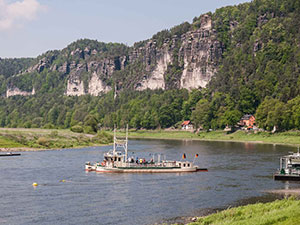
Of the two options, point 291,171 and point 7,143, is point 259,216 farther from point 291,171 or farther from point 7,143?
point 7,143

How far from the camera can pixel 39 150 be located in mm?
160250

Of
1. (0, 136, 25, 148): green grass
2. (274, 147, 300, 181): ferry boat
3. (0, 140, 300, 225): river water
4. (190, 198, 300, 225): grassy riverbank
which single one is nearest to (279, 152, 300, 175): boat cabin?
(274, 147, 300, 181): ferry boat

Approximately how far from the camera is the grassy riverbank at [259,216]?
4709cm

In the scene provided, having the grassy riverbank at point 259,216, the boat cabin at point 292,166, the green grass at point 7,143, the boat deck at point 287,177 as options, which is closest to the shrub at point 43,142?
the green grass at point 7,143

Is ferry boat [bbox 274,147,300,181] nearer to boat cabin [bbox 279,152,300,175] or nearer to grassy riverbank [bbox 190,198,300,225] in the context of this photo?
boat cabin [bbox 279,152,300,175]

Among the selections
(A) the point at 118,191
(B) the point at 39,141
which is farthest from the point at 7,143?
(A) the point at 118,191

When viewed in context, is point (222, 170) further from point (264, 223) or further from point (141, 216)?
point (264, 223)

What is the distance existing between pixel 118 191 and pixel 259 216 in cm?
3433

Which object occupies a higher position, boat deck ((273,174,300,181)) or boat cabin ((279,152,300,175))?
boat cabin ((279,152,300,175))

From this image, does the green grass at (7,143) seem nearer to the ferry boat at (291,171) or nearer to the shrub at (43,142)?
the shrub at (43,142)

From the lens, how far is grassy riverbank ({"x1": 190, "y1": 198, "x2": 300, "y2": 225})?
1854 inches

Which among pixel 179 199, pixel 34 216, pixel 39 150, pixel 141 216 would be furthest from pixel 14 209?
pixel 39 150

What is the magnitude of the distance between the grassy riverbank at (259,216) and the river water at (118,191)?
794 cm

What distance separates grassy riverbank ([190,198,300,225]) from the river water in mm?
7940
